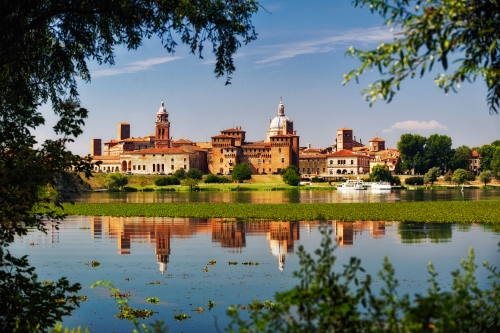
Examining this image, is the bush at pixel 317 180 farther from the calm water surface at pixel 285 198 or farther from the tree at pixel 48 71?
the tree at pixel 48 71

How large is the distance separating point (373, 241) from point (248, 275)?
8009 mm

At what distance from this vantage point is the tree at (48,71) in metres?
8.34

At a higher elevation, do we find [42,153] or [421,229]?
[42,153]

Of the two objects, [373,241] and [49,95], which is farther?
[373,241]

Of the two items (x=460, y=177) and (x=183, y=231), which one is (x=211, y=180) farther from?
(x=183, y=231)

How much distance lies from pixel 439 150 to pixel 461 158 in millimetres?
3985

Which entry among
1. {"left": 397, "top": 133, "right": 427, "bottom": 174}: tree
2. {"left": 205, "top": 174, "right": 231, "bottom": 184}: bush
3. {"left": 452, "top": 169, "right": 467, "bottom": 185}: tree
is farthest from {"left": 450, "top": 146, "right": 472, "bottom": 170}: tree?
{"left": 205, "top": 174, "right": 231, "bottom": 184}: bush

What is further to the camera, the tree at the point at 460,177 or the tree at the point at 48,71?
the tree at the point at 460,177

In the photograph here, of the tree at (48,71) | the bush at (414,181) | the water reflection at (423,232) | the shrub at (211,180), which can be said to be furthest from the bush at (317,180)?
the tree at (48,71)

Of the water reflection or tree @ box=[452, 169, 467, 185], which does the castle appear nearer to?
tree @ box=[452, 169, 467, 185]

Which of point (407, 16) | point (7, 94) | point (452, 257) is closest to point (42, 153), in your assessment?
point (7, 94)

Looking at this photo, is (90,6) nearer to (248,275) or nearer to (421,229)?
(248,275)

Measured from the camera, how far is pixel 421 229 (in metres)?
27.2

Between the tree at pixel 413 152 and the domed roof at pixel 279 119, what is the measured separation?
3763 centimetres
